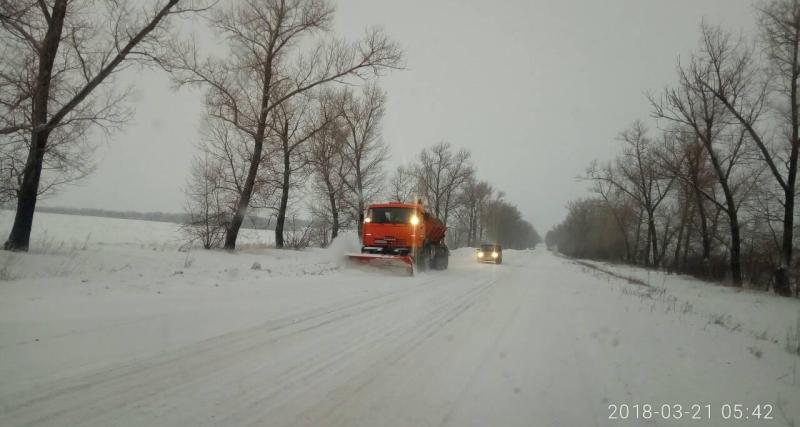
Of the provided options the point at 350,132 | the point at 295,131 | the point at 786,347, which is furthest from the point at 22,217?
the point at 350,132

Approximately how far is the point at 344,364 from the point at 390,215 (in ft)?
35.2

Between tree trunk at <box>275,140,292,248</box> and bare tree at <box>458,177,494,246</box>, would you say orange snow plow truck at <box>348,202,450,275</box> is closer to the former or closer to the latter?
tree trunk at <box>275,140,292,248</box>

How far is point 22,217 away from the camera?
9.04 metres

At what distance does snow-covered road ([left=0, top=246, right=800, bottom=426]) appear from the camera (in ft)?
9.55

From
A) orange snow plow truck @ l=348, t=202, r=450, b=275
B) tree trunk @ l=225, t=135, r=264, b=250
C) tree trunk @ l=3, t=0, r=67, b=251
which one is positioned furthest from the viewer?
tree trunk @ l=225, t=135, r=264, b=250

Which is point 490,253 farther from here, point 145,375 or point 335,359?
point 145,375

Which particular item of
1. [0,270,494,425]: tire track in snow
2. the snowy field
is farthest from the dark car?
[0,270,494,425]: tire track in snow

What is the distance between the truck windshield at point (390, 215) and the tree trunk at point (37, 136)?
9.72 meters

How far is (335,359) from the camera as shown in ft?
13.3

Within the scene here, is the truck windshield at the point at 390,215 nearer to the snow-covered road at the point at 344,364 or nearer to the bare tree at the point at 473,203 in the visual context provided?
the snow-covered road at the point at 344,364

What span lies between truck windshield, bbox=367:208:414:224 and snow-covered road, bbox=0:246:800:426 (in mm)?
7473

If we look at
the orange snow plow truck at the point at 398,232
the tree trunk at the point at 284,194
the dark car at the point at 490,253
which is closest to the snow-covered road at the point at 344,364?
the orange snow plow truck at the point at 398,232

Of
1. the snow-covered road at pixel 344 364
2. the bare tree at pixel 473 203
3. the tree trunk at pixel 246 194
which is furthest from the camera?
the bare tree at pixel 473 203

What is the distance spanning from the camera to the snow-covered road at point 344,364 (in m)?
2.91
